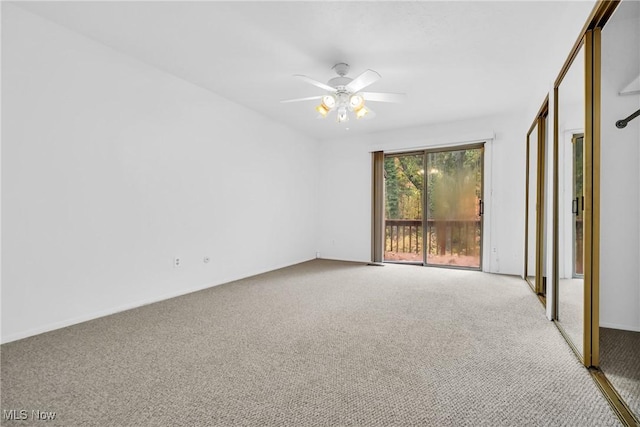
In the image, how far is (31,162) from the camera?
2.27 metres

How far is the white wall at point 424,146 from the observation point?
14.7ft

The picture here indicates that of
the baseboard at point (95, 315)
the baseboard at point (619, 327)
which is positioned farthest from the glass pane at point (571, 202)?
the baseboard at point (95, 315)

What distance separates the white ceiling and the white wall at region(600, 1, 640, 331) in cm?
56

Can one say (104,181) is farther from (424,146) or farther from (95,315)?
(424,146)

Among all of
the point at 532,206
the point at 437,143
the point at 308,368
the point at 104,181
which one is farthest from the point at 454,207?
the point at 104,181

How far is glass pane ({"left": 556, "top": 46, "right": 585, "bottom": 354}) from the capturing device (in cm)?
191

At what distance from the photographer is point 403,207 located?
550cm

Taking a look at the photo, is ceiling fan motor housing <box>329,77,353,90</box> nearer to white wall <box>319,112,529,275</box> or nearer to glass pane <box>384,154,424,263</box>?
white wall <box>319,112,529,275</box>

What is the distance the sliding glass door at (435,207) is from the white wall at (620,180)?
10.7 feet

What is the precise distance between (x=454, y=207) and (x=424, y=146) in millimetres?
1135

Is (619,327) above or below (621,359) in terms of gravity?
above

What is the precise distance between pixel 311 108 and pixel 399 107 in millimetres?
1243

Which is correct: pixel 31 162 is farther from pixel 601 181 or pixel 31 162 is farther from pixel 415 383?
pixel 601 181

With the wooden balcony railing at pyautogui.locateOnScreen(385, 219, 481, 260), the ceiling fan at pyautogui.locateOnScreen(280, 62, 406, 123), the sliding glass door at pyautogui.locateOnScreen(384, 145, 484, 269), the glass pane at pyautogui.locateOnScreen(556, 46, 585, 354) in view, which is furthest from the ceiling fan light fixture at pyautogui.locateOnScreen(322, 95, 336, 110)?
the wooden balcony railing at pyautogui.locateOnScreen(385, 219, 481, 260)
